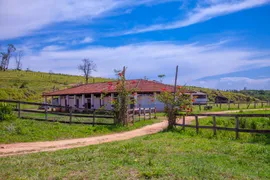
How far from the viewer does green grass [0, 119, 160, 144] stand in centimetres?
1239

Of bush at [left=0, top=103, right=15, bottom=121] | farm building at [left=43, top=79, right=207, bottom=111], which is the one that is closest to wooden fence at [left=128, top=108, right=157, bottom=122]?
farm building at [left=43, top=79, right=207, bottom=111]

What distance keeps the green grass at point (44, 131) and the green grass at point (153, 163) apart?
4094mm

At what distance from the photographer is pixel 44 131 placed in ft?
44.2

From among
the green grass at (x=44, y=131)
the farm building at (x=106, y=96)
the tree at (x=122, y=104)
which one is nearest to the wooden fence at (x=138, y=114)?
the tree at (x=122, y=104)

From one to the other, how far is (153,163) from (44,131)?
8.50 meters

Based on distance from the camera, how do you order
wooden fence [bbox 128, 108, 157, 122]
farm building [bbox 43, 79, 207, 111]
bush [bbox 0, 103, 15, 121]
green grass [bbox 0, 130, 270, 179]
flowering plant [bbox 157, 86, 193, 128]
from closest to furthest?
green grass [bbox 0, 130, 270, 179] → flowering plant [bbox 157, 86, 193, 128] → bush [bbox 0, 103, 15, 121] → wooden fence [bbox 128, 108, 157, 122] → farm building [bbox 43, 79, 207, 111]

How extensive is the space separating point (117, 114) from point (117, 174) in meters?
10.8

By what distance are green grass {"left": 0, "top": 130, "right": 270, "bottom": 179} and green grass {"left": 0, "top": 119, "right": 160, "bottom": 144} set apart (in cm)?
409

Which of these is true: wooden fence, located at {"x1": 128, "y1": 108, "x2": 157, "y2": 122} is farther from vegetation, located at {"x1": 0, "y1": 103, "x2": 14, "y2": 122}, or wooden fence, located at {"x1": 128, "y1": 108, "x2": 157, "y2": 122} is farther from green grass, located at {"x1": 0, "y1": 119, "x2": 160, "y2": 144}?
vegetation, located at {"x1": 0, "y1": 103, "x2": 14, "y2": 122}

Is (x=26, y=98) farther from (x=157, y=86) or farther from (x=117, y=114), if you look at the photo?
(x=117, y=114)

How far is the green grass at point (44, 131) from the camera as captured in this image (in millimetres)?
12391

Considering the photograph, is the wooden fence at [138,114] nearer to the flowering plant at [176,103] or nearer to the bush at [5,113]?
the flowering plant at [176,103]

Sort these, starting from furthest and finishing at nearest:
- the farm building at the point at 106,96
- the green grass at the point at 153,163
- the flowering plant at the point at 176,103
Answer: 1. the farm building at the point at 106,96
2. the flowering plant at the point at 176,103
3. the green grass at the point at 153,163

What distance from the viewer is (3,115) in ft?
48.1
